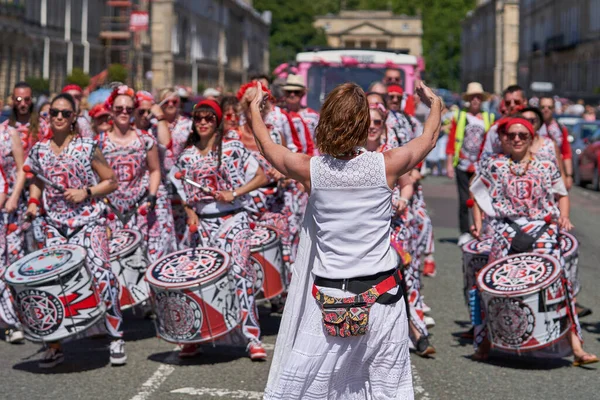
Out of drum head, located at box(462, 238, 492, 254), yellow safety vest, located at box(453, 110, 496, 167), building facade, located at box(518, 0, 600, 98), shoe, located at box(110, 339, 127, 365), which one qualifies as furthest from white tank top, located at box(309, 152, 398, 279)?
building facade, located at box(518, 0, 600, 98)

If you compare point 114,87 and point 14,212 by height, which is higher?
point 114,87

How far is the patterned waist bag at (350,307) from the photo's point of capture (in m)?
5.32

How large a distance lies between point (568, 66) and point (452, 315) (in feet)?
271

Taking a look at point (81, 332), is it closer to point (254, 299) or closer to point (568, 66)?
point (254, 299)

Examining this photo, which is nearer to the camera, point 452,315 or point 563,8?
point 452,315

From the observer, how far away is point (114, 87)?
1011 centimetres

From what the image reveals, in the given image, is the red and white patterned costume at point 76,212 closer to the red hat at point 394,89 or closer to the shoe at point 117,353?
the shoe at point 117,353

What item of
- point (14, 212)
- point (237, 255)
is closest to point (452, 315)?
point (237, 255)

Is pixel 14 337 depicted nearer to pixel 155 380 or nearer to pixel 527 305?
pixel 155 380

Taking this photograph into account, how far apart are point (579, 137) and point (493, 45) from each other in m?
94.1

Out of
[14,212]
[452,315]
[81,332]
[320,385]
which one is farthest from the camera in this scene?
[452,315]

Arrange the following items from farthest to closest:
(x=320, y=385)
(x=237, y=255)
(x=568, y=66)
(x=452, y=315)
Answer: (x=568, y=66) < (x=452, y=315) < (x=237, y=255) < (x=320, y=385)

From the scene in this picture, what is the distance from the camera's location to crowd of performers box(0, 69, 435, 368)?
27.6 feet

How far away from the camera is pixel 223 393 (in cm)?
767
